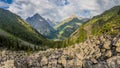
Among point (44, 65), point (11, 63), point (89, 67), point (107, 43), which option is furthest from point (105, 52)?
point (11, 63)

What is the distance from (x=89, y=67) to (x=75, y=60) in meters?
3.19

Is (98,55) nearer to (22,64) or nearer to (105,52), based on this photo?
(105,52)

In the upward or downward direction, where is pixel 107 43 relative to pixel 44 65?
upward

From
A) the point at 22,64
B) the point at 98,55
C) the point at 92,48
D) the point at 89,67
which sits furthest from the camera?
the point at 92,48

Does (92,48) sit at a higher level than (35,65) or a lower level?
higher

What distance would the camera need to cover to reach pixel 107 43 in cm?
6588

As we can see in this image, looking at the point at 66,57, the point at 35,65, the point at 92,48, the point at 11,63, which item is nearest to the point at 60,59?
the point at 66,57

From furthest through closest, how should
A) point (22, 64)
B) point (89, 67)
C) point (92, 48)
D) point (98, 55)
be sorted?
point (92, 48)
point (98, 55)
point (22, 64)
point (89, 67)

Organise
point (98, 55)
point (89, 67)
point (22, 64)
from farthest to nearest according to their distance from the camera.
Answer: point (98, 55)
point (22, 64)
point (89, 67)

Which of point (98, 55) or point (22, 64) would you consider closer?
point (22, 64)

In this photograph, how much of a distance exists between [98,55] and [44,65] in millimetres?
12582

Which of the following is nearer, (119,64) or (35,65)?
(119,64)

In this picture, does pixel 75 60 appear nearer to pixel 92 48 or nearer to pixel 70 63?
pixel 70 63

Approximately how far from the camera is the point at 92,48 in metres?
65.2
